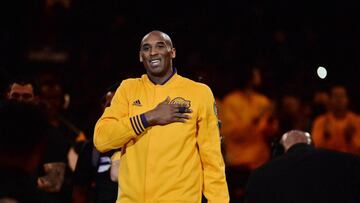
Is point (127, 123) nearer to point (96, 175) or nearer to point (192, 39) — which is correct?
point (96, 175)

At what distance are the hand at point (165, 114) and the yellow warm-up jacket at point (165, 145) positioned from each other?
0.04 meters

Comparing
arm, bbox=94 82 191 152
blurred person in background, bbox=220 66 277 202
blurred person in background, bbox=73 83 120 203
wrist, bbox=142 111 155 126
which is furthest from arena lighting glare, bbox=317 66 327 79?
wrist, bbox=142 111 155 126

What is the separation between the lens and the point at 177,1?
1537 cm

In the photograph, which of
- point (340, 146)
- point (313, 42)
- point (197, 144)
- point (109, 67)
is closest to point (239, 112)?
point (340, 146)

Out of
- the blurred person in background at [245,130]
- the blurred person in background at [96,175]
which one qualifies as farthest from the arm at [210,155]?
the blurred person in background at [245,130]

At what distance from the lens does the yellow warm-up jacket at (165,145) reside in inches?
216

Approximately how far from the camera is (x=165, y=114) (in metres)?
5.45

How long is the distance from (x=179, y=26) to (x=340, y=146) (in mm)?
4481

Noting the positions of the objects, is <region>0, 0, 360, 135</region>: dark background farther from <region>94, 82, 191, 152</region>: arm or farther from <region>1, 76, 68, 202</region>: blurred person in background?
<region>94, 82, 191, 152</region>: arm

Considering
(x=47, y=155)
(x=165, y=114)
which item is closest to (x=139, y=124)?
(x=165, y=114)

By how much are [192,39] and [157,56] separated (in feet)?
29.5

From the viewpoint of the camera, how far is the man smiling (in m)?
5.48

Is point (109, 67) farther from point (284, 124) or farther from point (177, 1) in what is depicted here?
point (284, 124)

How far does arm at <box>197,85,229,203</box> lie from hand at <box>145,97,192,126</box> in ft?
0.61
